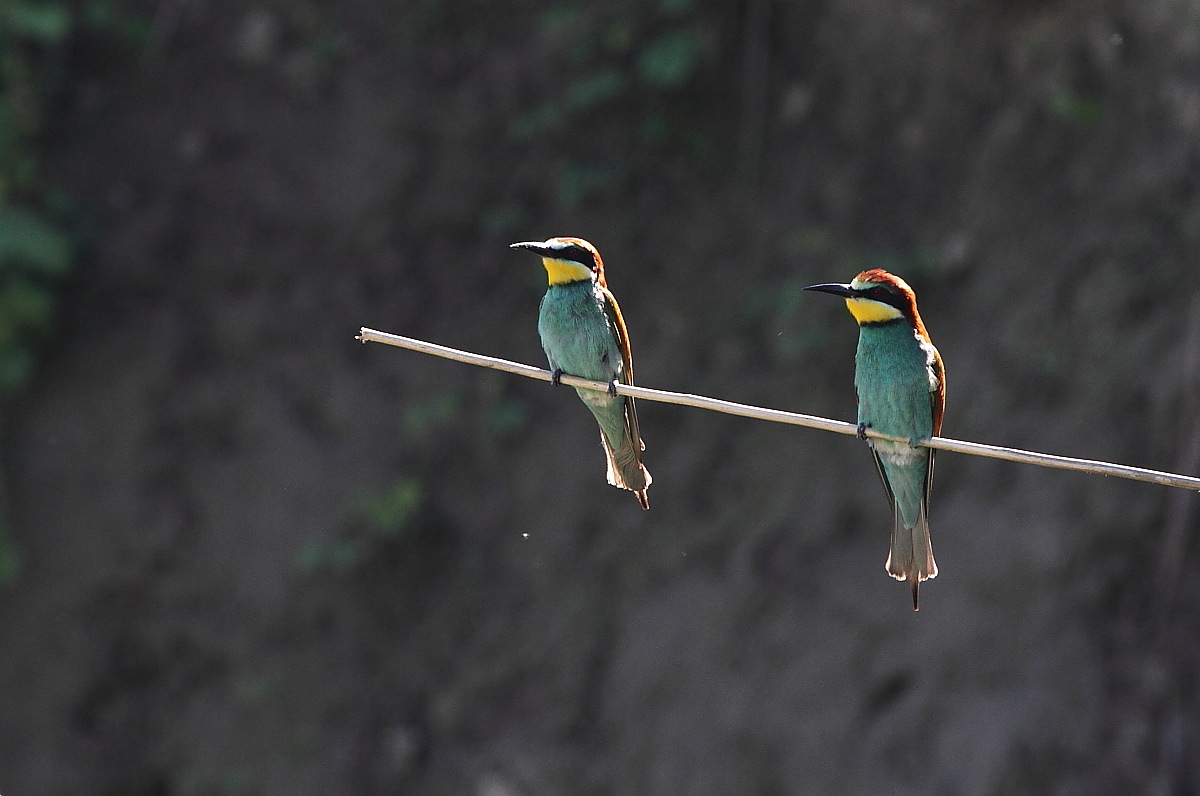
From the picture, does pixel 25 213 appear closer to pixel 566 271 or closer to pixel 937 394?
pixel 566 271

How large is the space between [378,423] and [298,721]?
165 cm

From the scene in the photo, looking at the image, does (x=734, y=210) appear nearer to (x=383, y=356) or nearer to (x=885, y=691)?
(x=383, y=356)

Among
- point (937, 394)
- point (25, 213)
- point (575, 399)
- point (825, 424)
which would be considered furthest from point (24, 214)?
point (825, 424)

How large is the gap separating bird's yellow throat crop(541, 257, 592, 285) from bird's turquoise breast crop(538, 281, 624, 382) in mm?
15

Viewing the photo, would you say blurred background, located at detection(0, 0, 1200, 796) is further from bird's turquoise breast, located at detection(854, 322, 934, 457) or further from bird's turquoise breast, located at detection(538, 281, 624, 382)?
bird's turquoise breast, located at detection(538, 281, 624, 382)

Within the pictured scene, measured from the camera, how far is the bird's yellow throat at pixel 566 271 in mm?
4086

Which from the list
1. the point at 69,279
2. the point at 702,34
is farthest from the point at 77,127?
the point at 702,34

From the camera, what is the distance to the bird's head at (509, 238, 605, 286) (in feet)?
13.3

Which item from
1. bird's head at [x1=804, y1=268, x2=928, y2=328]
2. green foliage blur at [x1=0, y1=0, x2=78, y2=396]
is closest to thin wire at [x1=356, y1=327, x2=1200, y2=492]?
bird's head at [x1=804, y1=268, x2=928, y2=328]

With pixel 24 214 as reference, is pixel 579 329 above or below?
below

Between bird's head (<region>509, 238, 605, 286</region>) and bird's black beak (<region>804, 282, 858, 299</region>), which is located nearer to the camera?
bird's black beak (<region>804, 282, 858, 299</region>)

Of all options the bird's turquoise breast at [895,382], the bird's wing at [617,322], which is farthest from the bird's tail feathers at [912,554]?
the bird's wing at [617,322]

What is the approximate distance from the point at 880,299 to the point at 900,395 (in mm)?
280

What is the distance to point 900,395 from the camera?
3867 millimetres
